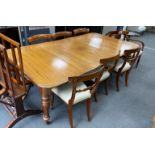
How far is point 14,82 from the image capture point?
163cm

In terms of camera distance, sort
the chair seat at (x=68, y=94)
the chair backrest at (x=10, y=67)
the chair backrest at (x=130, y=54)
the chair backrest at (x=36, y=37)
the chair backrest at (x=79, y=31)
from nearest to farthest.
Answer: the chair backrest at (x=10, y=67), the chair seat at (x=68, y=94), the chair backrest at (x=130, y=54), the chair backrest at (x=36, y=37), the chair backrest at (x=79, y=31)

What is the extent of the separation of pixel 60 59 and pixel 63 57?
8 centimetres

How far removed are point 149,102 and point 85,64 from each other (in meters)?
1.27

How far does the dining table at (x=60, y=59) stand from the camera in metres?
1.49

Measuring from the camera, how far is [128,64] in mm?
2525

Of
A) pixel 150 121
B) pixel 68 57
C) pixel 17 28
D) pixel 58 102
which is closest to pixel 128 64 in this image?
pixel 150 121

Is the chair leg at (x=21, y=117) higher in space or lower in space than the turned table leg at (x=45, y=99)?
lower

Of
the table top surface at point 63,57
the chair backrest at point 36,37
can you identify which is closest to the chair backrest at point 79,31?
the table top surface at point 63,57

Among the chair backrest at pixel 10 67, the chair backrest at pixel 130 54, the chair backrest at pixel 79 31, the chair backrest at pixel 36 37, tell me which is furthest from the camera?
the chair backrest at pixel 79 31

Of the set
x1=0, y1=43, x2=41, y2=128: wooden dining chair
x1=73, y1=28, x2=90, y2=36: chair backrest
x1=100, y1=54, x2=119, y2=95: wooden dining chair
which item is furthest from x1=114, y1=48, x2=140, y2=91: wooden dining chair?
x1=0, y1=43, x2=41, y2=128: wooden dining chair

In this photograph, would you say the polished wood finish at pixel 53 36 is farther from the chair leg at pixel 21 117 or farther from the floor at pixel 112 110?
the chair leg at pixel 21 117

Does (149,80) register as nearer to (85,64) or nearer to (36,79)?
(85,64)

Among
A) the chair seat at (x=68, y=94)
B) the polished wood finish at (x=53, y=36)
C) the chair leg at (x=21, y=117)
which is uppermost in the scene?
the polished wood finish at (x=53, y=36)

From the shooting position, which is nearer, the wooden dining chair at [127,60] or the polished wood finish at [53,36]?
the wooden dining chair at [127,60]
